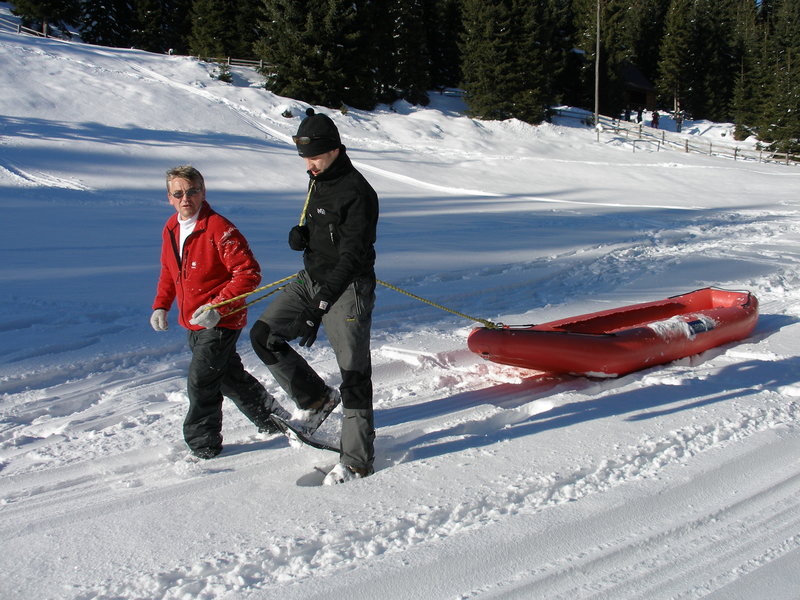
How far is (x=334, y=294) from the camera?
316 cm

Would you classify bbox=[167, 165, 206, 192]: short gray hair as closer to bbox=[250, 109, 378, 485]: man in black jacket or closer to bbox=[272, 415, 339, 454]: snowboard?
bbox=[250, 109, 378, 485]: man in black jacket

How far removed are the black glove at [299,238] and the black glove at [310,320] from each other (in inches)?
12.0

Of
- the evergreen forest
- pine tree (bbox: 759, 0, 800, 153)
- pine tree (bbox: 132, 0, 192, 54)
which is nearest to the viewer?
the evergreen forest

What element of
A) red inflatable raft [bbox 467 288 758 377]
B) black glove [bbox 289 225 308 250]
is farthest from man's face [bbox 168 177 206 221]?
red inflatable raft [bbox 467 288 758 377]

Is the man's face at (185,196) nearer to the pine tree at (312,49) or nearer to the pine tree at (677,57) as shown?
the pine tree at (312,49)

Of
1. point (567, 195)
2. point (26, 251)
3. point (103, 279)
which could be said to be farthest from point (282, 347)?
point (567, 195)

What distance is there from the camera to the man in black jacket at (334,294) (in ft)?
10.4

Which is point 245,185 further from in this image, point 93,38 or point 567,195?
point 93,38

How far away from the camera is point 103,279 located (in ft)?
24.8

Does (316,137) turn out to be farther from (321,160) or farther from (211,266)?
(211,266)

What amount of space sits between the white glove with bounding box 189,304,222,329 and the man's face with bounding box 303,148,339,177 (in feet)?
2.75

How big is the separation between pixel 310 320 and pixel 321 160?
751 mm

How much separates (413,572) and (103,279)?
608 cm

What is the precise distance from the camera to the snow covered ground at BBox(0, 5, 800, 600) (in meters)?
2.66
